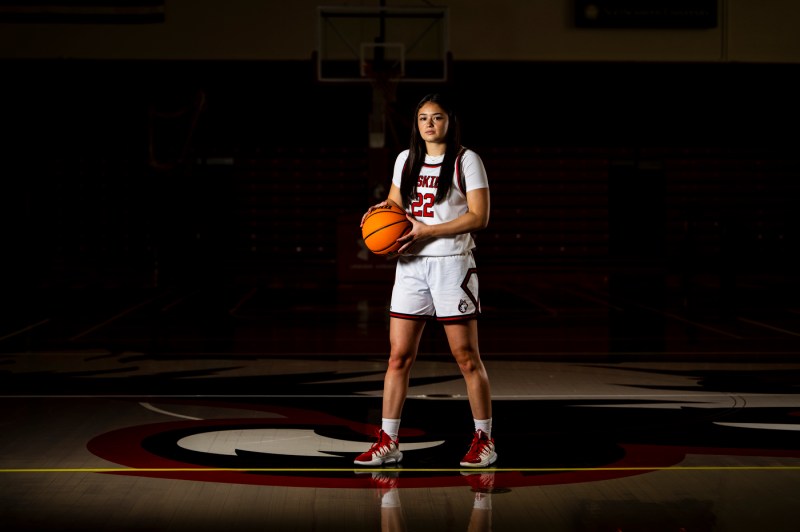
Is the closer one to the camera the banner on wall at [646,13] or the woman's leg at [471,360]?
the woman's leg at [471,360]

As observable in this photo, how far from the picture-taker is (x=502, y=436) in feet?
16.3

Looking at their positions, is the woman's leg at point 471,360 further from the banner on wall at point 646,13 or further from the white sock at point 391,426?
the banner on wall at point 646,13

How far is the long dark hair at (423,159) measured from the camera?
430cm

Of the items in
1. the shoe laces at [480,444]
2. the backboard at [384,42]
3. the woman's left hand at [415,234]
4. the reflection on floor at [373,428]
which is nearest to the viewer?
the reflection on floor at [373,428]

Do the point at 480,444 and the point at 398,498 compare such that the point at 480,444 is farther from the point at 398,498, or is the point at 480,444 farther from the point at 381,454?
the point at 398,498

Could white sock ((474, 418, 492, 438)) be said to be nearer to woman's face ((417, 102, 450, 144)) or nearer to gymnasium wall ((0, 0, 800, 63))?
woman's face ((417, 102, 450, 144))

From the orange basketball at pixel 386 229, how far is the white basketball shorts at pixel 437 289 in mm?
128

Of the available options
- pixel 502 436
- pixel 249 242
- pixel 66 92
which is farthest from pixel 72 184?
pixel 502 436

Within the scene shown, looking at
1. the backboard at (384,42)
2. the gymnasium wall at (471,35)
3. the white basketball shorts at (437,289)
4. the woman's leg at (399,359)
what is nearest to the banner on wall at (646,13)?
the gymnasium wall at (471,35)

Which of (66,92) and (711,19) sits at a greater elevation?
(711,19)

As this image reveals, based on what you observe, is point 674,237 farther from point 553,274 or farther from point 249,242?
point 249,242

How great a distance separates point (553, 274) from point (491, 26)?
13.5 feet

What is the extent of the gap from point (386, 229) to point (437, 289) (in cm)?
31

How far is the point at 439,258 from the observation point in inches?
169
